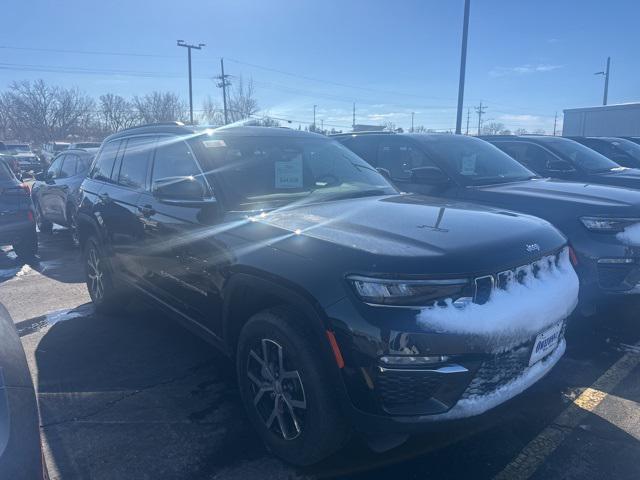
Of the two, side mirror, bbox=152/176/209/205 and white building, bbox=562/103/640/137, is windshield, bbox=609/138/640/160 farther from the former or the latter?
white building, bbox=562/103/640/137

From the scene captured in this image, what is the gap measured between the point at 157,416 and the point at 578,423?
8.89 feet

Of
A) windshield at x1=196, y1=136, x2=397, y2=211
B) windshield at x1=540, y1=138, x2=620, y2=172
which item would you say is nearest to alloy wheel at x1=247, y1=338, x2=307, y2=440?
windshield at x1=196, y1=136, x2=397, y2=211

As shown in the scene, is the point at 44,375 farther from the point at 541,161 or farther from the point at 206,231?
the point at 541,161

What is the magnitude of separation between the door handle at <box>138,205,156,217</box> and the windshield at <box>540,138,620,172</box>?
5.96 m

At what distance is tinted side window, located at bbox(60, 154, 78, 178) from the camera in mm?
8969

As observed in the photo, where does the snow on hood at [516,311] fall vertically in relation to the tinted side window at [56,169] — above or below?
below

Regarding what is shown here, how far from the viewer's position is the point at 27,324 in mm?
4840

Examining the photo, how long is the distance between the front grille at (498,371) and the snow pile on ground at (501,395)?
2 centimetres

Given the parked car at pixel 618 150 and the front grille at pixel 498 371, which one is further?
the parked car at pixel 618 150

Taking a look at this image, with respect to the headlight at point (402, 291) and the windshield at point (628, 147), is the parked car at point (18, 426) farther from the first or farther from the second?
the windshield at point (628, 147)

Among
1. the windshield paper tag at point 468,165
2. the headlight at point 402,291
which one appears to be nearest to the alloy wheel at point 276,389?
the headlight at point 402,291

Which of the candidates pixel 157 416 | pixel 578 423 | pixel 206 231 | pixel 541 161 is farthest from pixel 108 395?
pixel 541 161

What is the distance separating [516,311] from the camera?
233 centimetres

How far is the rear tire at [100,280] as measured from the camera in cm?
487
